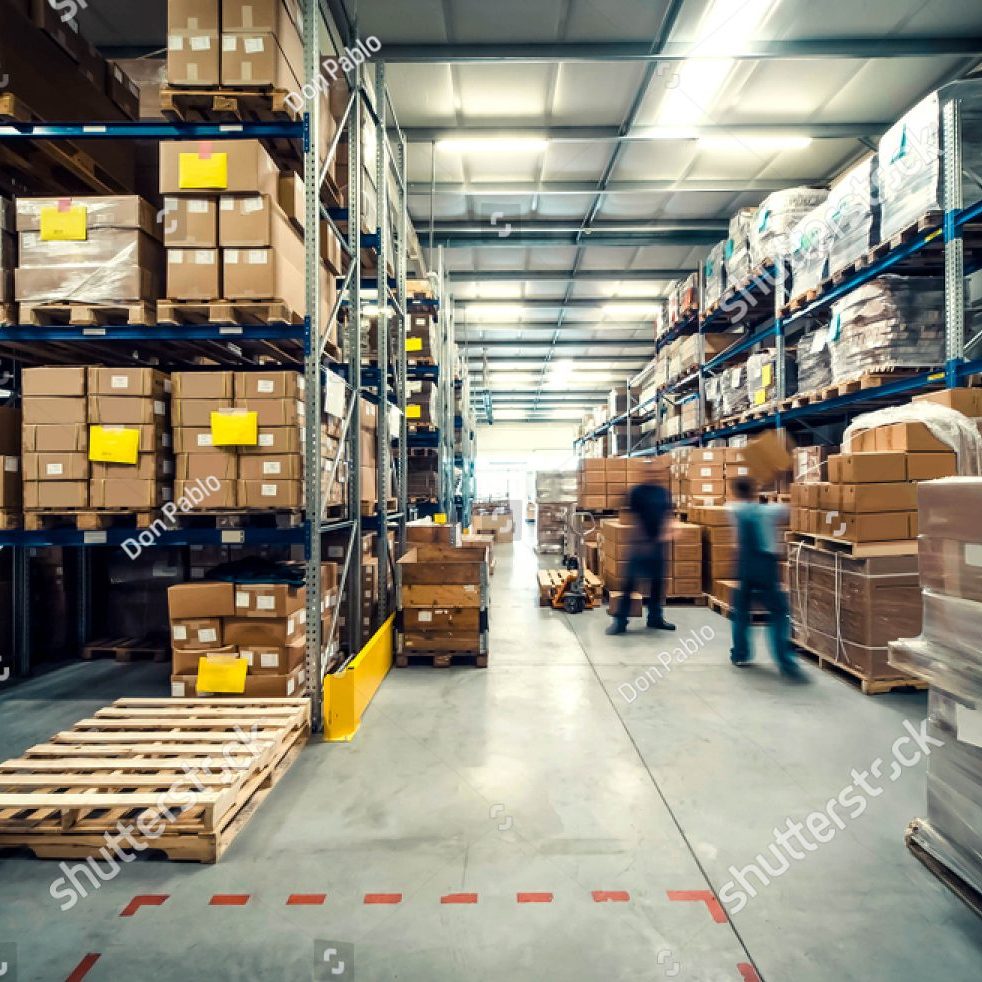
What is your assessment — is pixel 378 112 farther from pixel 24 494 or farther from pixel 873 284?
pixel 873 284

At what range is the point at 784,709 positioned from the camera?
408 cm

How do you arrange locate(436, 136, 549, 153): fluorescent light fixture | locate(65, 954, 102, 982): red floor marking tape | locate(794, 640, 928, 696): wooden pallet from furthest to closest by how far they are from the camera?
locate(436, 136, 549, 153): fluorescent light fixture < locate(794, 640, 928, 696): wooden pallet < locate(65, 954, 102, 982): red floor marking tape

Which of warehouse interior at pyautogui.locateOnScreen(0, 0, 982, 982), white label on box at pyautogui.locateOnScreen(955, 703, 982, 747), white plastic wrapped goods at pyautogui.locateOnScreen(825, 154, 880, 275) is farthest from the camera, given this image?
white plastic wrapped goods at pyautogui.locateOnScreen(825, 154, 880, 275)

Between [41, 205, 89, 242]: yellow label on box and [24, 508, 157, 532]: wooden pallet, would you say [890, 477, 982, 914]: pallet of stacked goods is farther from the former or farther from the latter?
[41, 205, 89, 242]: yellow label on box

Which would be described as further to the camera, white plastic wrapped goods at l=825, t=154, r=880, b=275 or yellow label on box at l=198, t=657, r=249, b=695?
white plastic wrapped goods at l=825, t=154, r=880, b=275

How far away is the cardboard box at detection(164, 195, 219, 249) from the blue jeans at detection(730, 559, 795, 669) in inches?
193

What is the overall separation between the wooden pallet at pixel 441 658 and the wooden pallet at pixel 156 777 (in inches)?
60.9

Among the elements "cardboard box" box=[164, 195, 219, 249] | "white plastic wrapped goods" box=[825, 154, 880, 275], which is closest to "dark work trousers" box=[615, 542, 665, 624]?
"white plastic wrapped goods" box=[825, 154, 880, 275]

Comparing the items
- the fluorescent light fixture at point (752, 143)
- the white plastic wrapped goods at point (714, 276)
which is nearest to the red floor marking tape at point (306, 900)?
the white plastic wrapped goods at point (714, 276)

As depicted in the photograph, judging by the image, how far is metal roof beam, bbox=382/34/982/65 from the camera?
607 cm

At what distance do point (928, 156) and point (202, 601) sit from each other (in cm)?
651

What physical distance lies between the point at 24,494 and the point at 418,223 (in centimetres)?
817

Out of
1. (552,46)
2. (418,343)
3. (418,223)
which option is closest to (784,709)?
(418,343)

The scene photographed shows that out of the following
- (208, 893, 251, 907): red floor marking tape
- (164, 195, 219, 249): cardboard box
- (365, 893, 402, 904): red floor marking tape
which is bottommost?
(208, 893, 251, 907): red floor marking tape
